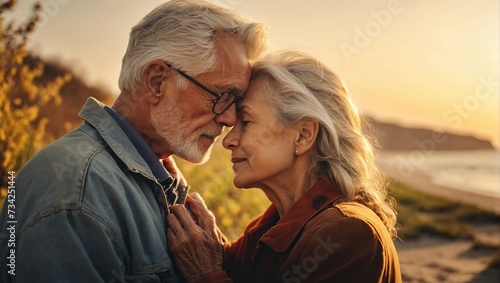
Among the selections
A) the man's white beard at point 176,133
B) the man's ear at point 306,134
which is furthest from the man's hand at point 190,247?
the man's ear at point 306,134

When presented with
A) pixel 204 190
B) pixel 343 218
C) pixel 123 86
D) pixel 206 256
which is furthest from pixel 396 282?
pixel 204 190

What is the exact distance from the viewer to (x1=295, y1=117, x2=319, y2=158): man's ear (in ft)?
9.77

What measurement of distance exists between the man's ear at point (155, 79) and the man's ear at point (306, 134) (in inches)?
30.1

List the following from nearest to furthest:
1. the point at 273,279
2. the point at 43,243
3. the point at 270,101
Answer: the point at 43,243 → the point at 273,279 → the point at 270,101

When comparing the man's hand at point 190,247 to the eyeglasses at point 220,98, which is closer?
the man's hand at point 190,247

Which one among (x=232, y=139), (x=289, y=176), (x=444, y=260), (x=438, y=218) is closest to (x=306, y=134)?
(x=289, y=176)

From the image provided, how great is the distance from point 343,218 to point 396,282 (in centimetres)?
46

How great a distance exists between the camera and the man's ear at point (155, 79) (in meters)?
2.77

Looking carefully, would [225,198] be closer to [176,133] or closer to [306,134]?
[306,134]

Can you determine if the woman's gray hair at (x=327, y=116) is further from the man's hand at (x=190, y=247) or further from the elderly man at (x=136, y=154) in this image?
the man's hand at (x=190, y=247)

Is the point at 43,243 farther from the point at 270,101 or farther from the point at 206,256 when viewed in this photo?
the point at 270,101

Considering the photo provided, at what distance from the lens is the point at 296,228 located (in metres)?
2.69

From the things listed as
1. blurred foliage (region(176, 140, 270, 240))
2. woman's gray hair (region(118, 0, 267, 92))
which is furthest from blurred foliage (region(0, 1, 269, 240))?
woman's gray hair (region(118, 0, 267, 92))

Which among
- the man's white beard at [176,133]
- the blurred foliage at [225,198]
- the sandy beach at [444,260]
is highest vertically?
the man's white beard at [176,133]
